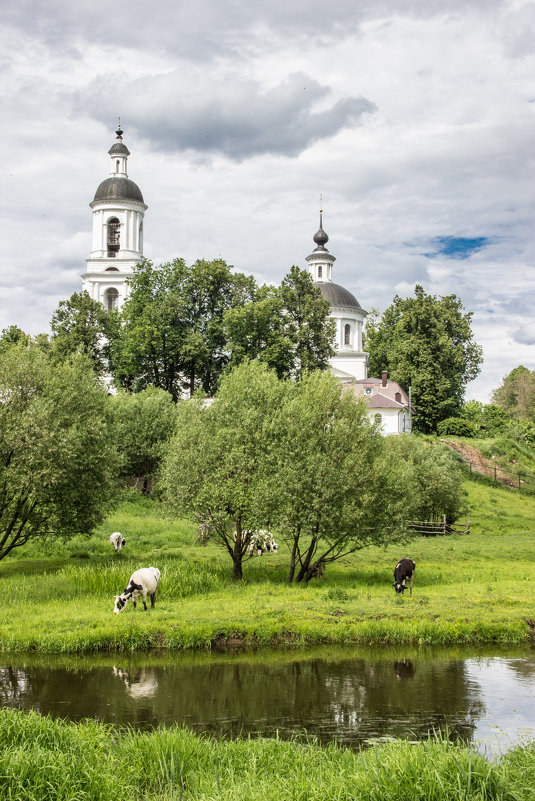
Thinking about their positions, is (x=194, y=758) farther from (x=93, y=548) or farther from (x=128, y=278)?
(x=128, y=278)

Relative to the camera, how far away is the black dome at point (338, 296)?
93438 mm

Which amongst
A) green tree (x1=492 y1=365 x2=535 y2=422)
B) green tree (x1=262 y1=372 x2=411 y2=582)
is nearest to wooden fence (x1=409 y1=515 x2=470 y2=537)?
green tree (x1=262 y1=372 x2=411 y2=582)

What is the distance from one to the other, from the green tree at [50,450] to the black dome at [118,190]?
178ft

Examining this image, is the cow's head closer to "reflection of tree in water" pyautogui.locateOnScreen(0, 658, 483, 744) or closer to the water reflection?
the water reflection

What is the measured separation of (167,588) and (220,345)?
44.0 metres

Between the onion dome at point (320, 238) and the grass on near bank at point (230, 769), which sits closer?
the grass on near bank at point (230, 769)

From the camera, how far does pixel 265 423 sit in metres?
26.8

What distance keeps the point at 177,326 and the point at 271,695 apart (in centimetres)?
5259

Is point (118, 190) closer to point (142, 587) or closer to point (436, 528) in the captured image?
point (436, 528)

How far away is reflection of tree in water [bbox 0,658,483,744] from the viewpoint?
1284cm

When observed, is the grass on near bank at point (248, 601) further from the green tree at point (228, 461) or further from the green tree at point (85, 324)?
the green tree at point (85, 324)

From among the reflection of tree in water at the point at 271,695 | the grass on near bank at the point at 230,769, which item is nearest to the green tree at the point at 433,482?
the reflection of tree in water at the point at 271,695

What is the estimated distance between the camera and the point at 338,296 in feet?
308

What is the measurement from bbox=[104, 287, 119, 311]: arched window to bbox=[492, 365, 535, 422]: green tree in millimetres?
55047
